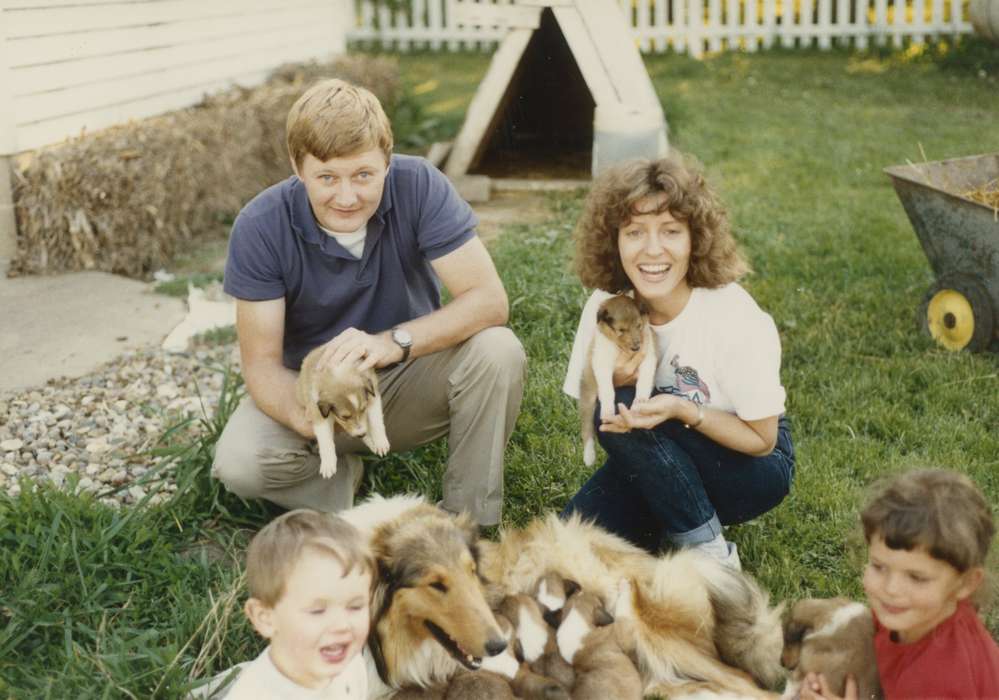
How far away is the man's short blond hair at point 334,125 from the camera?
11.1 ft

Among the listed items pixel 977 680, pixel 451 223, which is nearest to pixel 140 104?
pixel 451 223

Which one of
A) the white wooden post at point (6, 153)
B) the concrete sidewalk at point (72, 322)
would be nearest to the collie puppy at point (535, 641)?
the concrete sidewalk at point (72, 322)

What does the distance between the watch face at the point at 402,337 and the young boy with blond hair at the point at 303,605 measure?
1.14 m

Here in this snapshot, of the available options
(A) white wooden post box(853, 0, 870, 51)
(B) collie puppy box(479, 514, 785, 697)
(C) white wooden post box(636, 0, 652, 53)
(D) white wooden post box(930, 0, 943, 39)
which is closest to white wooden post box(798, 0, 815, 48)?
(A) white wooden post box(853, 0, 870, 51)

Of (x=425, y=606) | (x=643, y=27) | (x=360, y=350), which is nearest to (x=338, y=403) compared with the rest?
(x=360, y=350)

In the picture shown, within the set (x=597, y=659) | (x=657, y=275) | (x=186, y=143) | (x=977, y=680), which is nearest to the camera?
(x=977, y=680)

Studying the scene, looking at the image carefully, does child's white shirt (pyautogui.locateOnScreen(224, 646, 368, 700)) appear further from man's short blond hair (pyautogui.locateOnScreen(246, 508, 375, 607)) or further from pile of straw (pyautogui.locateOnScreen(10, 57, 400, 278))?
pile of straw (pyautogui.locateOnScreen(10, 57, 400, 278))

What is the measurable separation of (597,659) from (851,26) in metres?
14.1

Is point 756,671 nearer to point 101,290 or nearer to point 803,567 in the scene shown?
point 803,567

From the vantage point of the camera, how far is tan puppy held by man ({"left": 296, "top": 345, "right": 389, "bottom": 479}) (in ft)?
11.4

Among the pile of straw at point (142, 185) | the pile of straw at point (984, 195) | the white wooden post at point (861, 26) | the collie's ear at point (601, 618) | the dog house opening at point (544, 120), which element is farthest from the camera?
the white wooden post at point (861, 26)

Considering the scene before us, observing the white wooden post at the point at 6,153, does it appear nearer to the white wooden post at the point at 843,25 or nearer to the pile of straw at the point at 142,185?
the pile of straw at the point at 142,185

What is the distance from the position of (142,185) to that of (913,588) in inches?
239

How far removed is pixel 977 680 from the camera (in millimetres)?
2416
